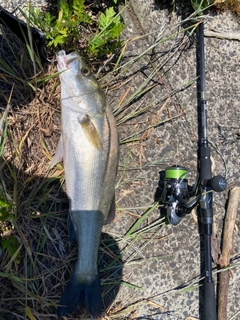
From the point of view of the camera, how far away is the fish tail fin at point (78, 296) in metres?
2.82

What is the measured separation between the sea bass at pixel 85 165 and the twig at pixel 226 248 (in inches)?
42.9

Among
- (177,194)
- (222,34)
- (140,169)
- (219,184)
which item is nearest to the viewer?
(219,184)

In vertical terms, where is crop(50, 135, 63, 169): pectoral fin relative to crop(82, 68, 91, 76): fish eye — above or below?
below

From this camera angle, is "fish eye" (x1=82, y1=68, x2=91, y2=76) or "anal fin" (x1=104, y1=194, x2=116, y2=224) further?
"anal fin" (x1=104, y1=194, x2=116, y2=224)

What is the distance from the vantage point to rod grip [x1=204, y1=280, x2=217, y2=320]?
317 centimetres

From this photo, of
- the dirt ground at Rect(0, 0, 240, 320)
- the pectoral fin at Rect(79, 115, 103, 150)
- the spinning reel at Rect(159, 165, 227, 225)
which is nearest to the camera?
the pectoral fin at Rect(79, 115, 103, 150)

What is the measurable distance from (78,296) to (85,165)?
901mm

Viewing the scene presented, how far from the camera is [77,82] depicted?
2.73m

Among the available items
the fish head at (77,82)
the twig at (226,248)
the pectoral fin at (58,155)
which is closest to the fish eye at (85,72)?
the fish head at (77,82)

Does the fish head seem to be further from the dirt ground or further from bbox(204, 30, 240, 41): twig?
bbox(204, 30, 240, 41): twig

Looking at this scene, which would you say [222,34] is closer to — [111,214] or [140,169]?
[140,169]

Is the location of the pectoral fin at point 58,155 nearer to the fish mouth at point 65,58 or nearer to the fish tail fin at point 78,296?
the fish mouth at point 65,58

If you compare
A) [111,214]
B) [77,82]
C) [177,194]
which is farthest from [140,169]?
[77,82]

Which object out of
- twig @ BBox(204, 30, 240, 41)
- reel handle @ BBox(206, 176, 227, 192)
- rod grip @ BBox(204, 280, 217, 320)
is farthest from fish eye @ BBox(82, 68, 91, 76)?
rod grip @ BBox(204, 280, 217, 320)
